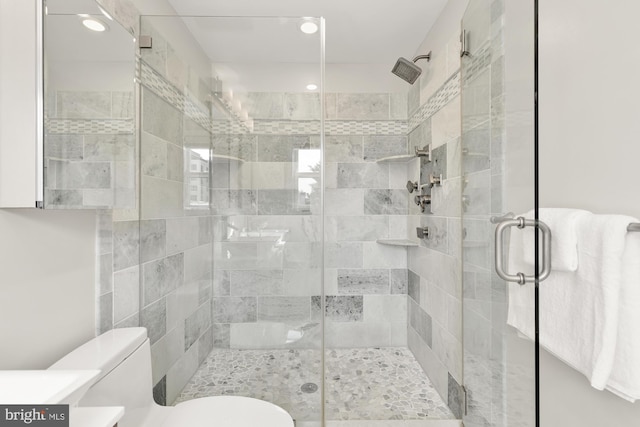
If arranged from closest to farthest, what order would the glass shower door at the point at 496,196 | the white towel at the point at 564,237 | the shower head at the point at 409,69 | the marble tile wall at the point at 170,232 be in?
the white towel at the point at 564,237 < the glass shower door at the point at 496,196 < the marble tile wall at the point at 170,232 < the shower head at the point at 409,69

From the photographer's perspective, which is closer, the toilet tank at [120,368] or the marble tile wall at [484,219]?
the toilet tank at [120,368]

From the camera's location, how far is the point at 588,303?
791 millimetres

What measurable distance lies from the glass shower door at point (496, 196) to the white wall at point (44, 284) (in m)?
1.37

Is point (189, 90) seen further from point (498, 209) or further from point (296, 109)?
A: point (498, 209)

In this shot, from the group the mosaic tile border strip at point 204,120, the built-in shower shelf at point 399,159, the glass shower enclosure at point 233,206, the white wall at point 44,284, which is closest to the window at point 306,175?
the glass shower enclosure at point 233,206

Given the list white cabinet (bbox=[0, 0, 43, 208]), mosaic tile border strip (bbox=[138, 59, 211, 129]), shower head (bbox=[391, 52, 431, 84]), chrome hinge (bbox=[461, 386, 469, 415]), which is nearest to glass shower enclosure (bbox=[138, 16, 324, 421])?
mosaic tile border strip (bbox=[138, 59, 211, 129])

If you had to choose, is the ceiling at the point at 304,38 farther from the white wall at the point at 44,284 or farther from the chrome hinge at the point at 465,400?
the chrome hinge at the point at 465,400

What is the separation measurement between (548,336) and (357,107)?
211 centimetres

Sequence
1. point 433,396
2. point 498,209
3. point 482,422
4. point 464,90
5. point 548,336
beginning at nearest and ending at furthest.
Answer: point 548,336
point 498,209
point 482,422
point 464,90
point 433,396

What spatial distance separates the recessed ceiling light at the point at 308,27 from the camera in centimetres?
149

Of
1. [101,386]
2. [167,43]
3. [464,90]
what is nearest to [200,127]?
[167,43]

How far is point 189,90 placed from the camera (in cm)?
151

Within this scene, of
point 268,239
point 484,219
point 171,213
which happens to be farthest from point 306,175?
point 484,219

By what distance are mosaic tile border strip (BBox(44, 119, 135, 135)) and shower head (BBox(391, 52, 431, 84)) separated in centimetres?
173
